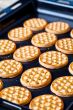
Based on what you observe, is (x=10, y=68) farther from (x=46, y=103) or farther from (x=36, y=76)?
(x=46, y=103)

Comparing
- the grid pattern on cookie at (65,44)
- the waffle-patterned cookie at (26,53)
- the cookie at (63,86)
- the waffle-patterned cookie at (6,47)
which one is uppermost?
the waffle-patterned cookie at (6,47)

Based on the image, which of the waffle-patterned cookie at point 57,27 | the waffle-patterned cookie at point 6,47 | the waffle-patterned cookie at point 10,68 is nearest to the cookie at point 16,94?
the waffle-patterned cookie at point 10,68

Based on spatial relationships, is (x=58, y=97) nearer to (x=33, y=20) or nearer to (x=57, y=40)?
(x=57, y=40)

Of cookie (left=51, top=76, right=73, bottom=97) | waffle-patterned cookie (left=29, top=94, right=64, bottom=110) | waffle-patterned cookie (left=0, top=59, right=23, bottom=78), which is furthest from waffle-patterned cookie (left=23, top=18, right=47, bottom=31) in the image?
waffle-patterned cookie (left=29, top=94, right=64, bottom=110)

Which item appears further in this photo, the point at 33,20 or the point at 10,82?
the point at 33,20

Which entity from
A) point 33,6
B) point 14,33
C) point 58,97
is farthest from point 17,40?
point 58,97

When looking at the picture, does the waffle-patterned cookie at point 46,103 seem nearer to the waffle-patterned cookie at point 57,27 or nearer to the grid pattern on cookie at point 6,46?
the grid pattern on cookie at point 6,46

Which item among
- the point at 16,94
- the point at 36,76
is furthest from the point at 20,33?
the point at 16,94
